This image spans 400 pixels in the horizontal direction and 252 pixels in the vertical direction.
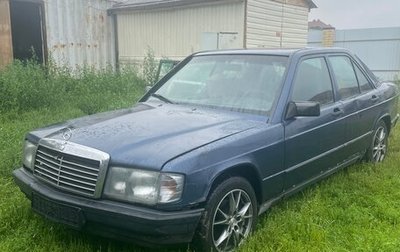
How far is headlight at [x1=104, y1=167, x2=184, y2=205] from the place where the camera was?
8.97 ft

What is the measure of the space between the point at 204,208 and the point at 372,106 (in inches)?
125

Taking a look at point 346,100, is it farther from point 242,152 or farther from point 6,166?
point 6,166

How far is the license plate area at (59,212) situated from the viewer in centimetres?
288

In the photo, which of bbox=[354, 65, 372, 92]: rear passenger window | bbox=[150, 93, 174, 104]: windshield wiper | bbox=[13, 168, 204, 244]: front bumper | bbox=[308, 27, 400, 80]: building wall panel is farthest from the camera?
bbox=[308, 27, 400, 80]: building wall panel

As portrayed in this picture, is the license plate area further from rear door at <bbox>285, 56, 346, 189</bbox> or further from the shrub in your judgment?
the shrub

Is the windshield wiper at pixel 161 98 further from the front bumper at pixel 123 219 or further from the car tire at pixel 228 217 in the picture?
the front bumper at pixel 123 219

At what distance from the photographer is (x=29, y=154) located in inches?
136

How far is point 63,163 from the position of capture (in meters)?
3.03

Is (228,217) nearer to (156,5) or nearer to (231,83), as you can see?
(231,83)

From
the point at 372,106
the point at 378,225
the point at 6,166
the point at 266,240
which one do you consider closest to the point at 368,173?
the point at 372,106

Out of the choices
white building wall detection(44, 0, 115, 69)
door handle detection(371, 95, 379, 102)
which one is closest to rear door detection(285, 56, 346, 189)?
door handle detection(371, 95, 379, 102)

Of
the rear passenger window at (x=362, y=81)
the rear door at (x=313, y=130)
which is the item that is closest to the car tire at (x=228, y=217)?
the rear door at (x=313, y=130)

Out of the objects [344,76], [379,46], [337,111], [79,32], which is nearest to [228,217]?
[337,111]

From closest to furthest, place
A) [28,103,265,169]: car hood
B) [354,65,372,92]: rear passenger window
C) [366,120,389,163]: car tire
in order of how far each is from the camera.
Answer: [28,103,265,169]: car hood → [354,65,372,92]: rear passenger window → [366,120,389,163]: car tire
